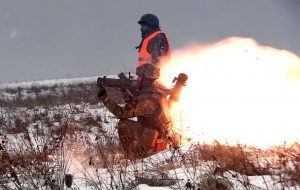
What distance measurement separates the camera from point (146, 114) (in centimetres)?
866

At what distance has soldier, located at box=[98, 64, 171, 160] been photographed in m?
8.55

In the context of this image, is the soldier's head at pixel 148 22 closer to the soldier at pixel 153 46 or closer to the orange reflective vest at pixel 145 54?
the soldier at pixel 153 46

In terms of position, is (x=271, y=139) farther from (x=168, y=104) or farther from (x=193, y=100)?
(x=193, y=100)

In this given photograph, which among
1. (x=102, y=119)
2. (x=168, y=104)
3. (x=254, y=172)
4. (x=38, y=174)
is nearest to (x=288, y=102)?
(x=168, y=104)

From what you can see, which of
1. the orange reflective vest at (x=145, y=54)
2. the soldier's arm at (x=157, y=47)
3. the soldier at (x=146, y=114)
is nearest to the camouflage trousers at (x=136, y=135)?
the soldier at (x=146, y=114)

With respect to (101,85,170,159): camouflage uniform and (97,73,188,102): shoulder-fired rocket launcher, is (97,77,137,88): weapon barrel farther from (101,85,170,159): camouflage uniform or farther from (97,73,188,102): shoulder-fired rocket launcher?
(101,85,170,159): camouflage uniform

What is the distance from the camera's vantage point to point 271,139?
305 inches

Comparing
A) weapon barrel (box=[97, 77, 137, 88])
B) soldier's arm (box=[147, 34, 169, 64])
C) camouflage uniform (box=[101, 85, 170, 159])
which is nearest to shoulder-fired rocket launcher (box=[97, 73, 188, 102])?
weapon barrel (box=[97, 77, 137, 88])

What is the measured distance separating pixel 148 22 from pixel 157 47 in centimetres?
70

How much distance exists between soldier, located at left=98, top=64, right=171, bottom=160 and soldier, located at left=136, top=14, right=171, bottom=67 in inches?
13.0

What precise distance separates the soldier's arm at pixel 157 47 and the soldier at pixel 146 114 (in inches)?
16.1

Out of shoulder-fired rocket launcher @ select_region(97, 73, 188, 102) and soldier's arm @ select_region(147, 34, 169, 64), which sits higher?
soldier's arm @ select_region(147, 34, 169, 64)

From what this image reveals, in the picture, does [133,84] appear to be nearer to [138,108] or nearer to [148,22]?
[138,108]

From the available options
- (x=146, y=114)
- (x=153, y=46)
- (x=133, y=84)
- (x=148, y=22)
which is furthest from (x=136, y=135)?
(x=148, y=22)
